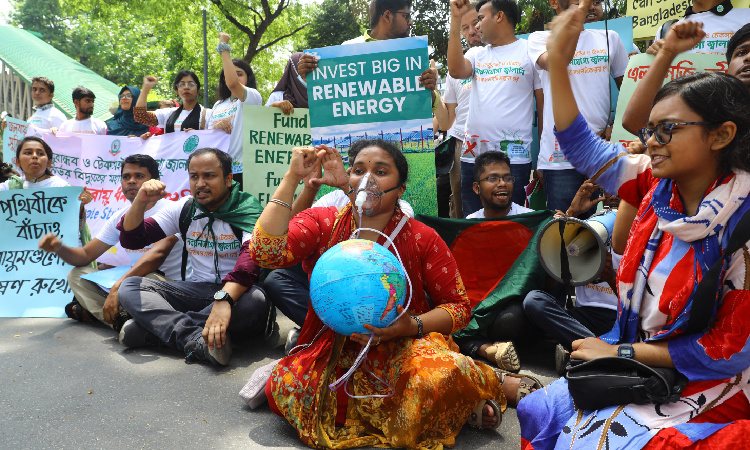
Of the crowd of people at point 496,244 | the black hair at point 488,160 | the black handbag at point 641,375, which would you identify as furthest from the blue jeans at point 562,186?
the black handbag at point 641,375

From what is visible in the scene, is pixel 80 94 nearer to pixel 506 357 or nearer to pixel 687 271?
pixel 506 357

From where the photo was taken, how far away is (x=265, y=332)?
4227mm

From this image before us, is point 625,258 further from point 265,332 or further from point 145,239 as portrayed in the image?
point 145,239

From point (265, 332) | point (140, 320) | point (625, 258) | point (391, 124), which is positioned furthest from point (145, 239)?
point (625, 258)

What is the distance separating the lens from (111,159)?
6613 mm

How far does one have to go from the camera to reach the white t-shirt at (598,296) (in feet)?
11.8

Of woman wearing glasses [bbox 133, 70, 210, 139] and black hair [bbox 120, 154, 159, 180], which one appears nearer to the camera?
black hair [bbox 120, 154, 159, 180]

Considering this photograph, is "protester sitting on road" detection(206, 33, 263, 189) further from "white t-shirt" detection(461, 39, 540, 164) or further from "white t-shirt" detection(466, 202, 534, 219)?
"white t-shirt" detection(466, 202, 534, 219)

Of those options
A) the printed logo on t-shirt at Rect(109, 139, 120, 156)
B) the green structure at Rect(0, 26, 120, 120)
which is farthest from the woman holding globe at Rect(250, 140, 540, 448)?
the green structure at Rect(0, 26, 120, 120)

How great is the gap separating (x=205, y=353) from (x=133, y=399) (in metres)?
0.58

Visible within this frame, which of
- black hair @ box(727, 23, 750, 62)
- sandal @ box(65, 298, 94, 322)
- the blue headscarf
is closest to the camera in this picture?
black hair @ box(727, 23, 750, 62)

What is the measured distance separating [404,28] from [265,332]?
2.68m

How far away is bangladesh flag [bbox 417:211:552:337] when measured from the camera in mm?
3697

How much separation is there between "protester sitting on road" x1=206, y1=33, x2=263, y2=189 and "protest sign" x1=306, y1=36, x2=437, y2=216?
144 cm
